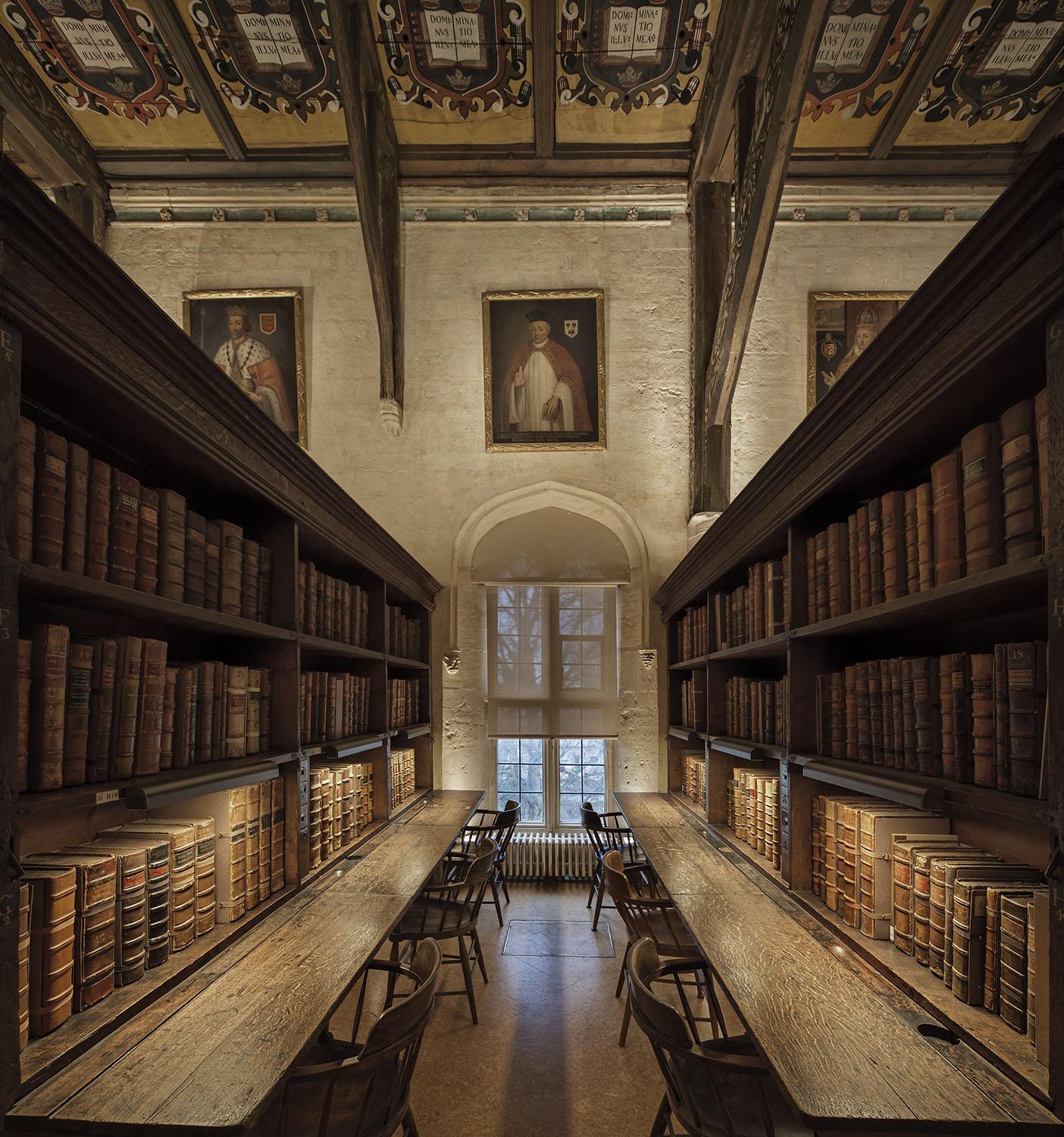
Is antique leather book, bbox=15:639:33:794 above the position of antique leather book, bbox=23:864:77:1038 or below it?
above

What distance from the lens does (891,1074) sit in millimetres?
1689

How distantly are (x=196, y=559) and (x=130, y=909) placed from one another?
1051mm

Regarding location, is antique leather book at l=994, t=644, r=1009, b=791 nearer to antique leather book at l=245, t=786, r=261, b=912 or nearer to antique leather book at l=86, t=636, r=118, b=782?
antique leather book at l=86, t=636, r=118, b=782

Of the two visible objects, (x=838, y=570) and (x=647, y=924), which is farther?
(x=647, y=924)

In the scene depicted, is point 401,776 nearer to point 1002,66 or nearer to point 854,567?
point 854,567

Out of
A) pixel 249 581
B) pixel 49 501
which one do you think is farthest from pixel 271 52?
pixel 49 501

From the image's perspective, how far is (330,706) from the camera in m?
4.04

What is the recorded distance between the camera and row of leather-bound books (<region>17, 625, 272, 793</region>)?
1757 mm

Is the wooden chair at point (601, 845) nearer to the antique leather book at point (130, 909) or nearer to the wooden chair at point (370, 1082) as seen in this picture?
the wooden chair at point (370, 1082)

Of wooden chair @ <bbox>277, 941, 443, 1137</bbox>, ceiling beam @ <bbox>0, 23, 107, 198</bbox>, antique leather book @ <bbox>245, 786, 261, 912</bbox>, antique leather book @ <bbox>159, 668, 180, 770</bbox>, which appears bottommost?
wooden chair @ <bbox>277, 941, 443, 1137</bbox>

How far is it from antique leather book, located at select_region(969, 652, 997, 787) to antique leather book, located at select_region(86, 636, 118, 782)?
218cm

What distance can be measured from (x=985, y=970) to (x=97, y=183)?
917 cm

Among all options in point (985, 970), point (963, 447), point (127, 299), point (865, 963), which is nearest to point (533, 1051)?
point (865, 963)

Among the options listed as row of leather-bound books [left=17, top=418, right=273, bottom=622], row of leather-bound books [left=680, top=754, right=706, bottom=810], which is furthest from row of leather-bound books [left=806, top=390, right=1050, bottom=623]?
row of leather-bound books [left=680, top=754, right=706, bottom=810]
